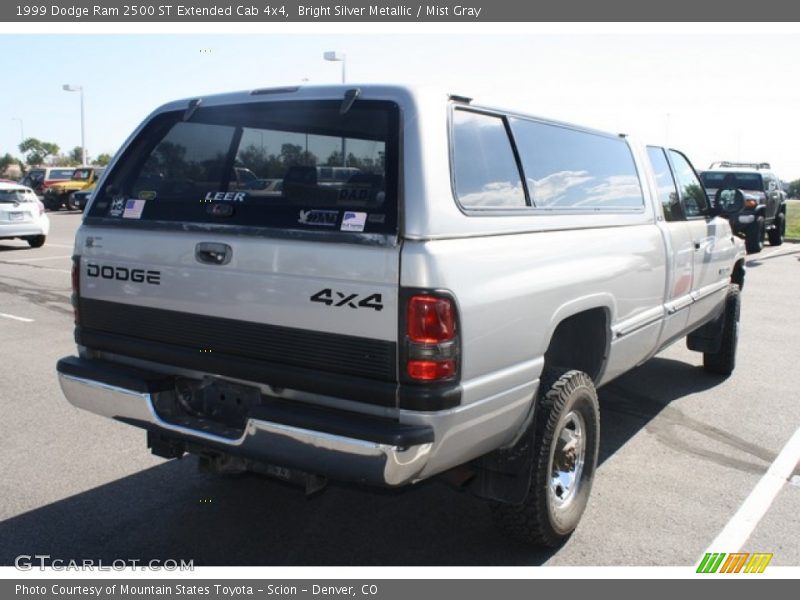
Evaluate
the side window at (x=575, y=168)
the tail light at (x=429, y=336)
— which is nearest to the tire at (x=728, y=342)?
the side window at (x=575, y=168)

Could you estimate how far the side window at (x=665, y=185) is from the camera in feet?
16.6

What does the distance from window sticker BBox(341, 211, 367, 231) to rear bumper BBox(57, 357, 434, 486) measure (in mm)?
686

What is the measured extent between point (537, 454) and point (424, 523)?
31.1 inches

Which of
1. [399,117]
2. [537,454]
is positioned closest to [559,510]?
[537,454]

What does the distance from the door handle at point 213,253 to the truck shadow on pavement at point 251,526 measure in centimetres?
96

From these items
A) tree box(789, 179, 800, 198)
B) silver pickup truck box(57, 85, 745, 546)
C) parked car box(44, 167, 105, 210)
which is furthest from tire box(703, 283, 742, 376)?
tree box(789, 179, 800, 198)

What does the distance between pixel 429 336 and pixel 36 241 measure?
16350mm

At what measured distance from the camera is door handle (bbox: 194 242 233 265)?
124 inches

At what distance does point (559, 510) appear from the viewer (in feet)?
11.9

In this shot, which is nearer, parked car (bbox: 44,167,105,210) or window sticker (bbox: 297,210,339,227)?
window sticker (bbox: 297,210,339,227)

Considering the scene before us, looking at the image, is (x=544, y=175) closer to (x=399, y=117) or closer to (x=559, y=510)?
(x=399, y=117)

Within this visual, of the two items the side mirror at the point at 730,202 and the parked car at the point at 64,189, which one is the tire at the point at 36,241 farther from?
the parked car at the point at 64,189

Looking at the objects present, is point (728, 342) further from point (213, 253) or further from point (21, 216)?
point (21, 216)

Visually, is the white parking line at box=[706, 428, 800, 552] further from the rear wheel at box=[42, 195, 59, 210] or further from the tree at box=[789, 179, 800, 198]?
the tree at box=[789, 179, 800, 198]
